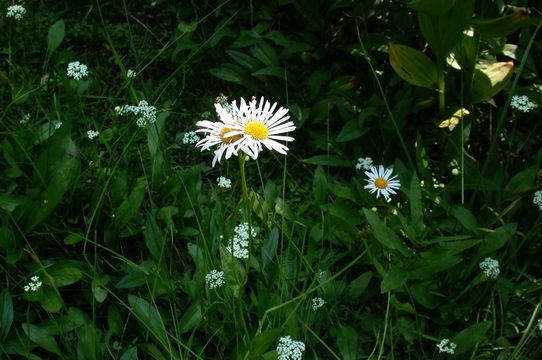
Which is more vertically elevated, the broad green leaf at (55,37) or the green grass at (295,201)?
the broad green leaf at (55,37)

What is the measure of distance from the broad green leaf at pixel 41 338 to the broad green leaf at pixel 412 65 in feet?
4.07

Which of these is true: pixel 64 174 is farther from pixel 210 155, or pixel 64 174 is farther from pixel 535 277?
pixel 535 277

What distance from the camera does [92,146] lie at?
97.2 inches

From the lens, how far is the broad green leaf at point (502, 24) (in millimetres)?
2131

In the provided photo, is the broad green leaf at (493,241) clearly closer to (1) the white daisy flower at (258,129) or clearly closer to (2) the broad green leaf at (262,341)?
(2) the broad green leaf at (262,341)

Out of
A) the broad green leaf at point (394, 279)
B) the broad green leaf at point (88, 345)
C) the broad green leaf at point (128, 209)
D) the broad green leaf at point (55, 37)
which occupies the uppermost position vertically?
the broad green leaf at point (55, 37)

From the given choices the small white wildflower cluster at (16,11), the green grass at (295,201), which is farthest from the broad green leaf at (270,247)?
the small white wildflower cluster at (16,11)

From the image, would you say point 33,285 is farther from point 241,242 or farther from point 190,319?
point 241,242

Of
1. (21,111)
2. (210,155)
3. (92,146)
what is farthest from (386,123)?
(21,111)

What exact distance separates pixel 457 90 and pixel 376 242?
70 cm

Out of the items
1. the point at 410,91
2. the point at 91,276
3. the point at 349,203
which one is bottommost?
the point at 91,276

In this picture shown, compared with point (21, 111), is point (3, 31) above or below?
above

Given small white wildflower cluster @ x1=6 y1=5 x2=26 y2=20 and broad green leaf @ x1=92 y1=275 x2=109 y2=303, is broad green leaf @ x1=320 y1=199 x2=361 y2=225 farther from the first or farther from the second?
small white wildflower cluster @ x1=6 y1=5 x2=26 y2=20

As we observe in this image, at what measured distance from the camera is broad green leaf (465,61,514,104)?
2350 millimetres
